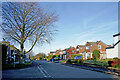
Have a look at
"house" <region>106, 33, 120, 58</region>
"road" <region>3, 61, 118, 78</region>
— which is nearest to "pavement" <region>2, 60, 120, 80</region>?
"road" <region>3, 61, 118, 78</region>

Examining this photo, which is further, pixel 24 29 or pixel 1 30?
pixel 24 29

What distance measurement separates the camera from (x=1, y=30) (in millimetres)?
26281

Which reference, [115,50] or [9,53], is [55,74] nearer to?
[115,50]

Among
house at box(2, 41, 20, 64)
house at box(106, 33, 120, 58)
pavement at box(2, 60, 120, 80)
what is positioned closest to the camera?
pavement at box(2, 60, 120, 80)

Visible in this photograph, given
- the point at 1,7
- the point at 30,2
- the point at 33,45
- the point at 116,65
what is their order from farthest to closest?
the point at 33,45
the point at 30,2
the point at 1,7
the point at 116,65

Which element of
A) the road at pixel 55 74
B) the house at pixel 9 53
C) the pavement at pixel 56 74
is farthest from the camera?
the house at pixel 9 53

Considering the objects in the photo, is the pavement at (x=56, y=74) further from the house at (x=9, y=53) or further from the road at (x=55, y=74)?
the house at (x=9, y=53)

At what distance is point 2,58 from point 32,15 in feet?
34.8

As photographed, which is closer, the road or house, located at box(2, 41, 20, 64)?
the road

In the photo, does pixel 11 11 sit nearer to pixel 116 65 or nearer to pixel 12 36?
pixel 12 36

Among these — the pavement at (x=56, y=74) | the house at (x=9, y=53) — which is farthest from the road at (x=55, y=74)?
the house at (x=9, y=53)

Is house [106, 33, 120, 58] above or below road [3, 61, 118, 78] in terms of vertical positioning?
above

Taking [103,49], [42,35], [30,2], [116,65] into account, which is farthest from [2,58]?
[103,49]

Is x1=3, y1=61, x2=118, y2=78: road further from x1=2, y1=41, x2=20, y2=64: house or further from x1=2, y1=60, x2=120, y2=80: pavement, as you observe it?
x1=2, y1=41, x2=20, y2=64: house
